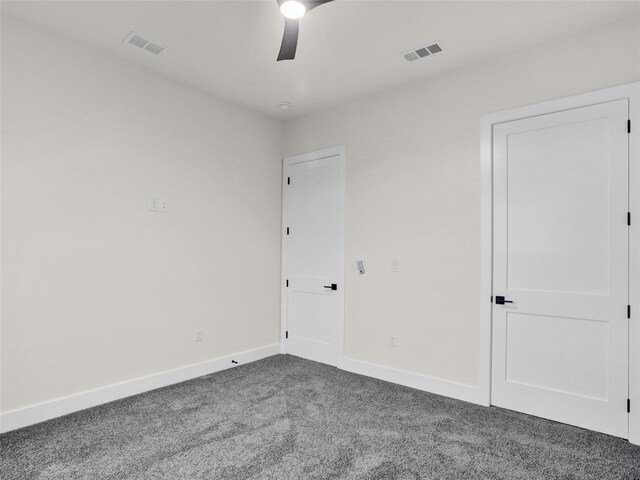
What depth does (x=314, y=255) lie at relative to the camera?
4.35 meters

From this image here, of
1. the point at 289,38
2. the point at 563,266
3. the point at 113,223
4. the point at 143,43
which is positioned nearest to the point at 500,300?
the point at 563,266

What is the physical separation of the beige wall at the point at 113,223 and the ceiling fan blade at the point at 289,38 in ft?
5.76

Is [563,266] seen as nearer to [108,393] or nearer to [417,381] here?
[417,381]

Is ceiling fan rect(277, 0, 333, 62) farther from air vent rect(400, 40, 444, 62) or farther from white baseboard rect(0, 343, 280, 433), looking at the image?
white baseboard rect(0, 343, 280, 433)

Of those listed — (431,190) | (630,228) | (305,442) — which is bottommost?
(305,442)

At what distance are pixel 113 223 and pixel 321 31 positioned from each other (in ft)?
7.46

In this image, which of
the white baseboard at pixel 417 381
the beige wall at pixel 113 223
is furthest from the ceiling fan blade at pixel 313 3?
the white baseboard at pixel 417 381

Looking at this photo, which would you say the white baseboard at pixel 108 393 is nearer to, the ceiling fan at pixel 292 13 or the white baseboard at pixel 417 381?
the white baseboard at pixel 417 381

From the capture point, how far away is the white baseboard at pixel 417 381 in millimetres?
3148

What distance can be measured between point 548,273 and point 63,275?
3699 millimetres

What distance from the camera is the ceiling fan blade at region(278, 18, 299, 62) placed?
2057 millimetres

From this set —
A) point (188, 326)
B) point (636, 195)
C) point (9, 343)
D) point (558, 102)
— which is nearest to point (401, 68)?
point (558, 102)

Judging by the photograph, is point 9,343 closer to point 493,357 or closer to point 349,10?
point 349,10

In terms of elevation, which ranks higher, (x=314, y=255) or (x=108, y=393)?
(x=314, y=255)
